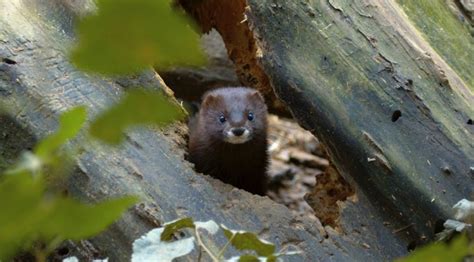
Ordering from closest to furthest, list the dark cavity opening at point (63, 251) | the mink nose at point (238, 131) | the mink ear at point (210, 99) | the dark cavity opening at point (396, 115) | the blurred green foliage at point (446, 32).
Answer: the dark cavity opening at point (63, 251)
the dark cavity opening at point (396, 115)
the blurred green foliage at point (446, 32)
the mink nose at point (238, 131)
the mink ear at point (210, 99)

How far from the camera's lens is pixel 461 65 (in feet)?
12.0

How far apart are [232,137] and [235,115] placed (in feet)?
0.54

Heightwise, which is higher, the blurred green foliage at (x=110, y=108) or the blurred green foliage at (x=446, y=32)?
the blurred green foliage at (x=110, y=108)

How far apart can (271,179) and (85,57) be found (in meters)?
5.54

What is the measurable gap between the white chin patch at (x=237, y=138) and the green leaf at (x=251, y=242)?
2325mm

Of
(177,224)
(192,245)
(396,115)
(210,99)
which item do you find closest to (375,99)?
(396,115)

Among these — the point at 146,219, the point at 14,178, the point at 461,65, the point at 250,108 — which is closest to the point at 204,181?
the point at 146,219

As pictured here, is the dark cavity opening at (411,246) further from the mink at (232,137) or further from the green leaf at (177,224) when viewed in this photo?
the green leaf at (177,224)

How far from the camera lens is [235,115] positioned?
4.26m

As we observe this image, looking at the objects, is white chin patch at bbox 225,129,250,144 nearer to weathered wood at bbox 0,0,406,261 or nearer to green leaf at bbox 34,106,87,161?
weathered wood at bbox 0,0,406,261

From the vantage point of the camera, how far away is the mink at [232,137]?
426cm

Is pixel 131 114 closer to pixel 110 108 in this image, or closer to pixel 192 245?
pixel 110 108

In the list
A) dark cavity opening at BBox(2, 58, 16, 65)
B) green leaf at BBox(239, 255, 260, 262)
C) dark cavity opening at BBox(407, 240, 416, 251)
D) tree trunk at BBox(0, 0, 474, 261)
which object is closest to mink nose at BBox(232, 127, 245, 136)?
tree trunk at BBox(0, 0, 474, 261)

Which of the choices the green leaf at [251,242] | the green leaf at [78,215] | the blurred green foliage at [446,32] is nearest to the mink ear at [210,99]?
the blurred green foliage at [446,32]
